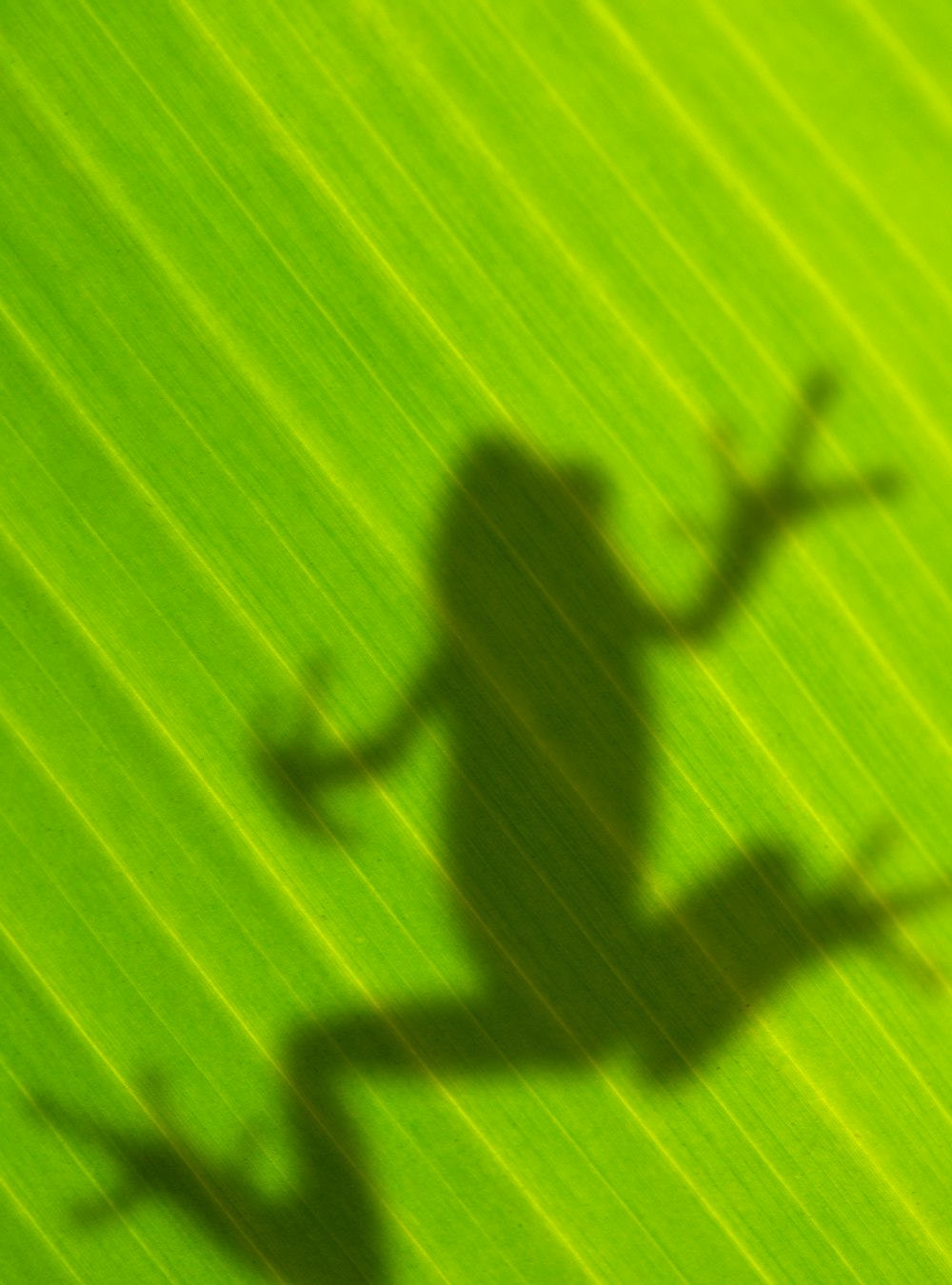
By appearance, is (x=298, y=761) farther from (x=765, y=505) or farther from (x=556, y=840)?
(x=765, y=505)

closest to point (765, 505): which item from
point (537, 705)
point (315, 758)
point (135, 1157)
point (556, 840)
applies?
point (537, 705)

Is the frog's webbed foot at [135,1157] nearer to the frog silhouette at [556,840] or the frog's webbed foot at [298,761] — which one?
the frog silhouette at [556,840]

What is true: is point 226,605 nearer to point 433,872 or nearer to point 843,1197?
point 433,872

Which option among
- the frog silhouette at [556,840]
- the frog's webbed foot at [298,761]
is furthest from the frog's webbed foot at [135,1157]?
the frog's webbed foot at [298,761]

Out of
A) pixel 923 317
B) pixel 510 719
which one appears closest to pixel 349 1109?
pixel 510 719

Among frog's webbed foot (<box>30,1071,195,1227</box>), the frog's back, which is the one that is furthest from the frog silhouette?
frog's webbed foot (<box>30,1071,195,1227</box>)
